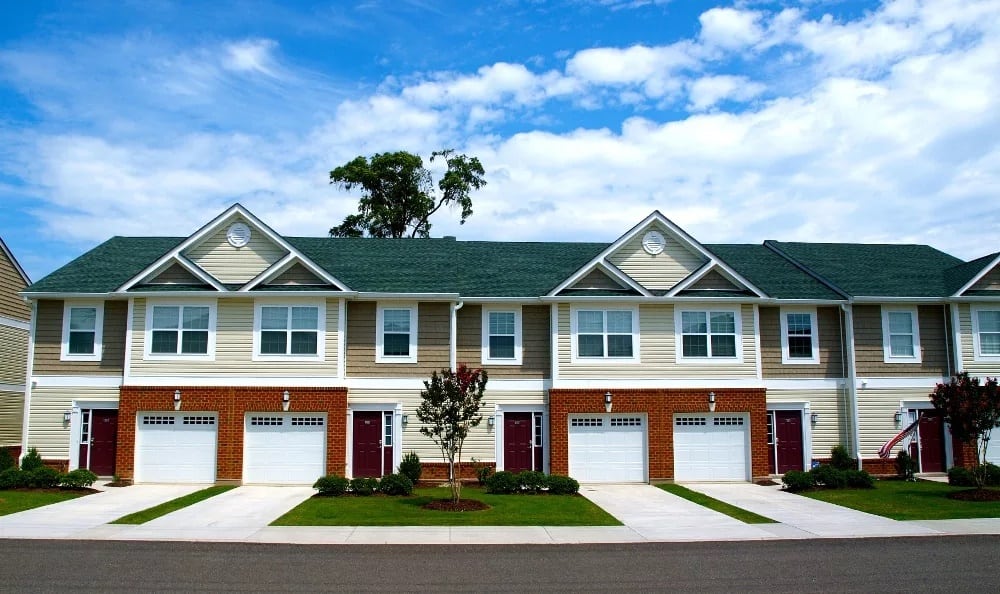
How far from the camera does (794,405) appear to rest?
27484mm

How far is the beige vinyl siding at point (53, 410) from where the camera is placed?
25.4 m

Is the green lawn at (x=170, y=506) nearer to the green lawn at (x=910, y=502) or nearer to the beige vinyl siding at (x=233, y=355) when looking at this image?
the beige vinyl siding at (x=233, y=355)

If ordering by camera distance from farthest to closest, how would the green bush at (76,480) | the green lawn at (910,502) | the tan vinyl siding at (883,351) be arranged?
the tan vinyl siding at (883,351)
the green bush at (76,480)
the green lawn at (910,502)

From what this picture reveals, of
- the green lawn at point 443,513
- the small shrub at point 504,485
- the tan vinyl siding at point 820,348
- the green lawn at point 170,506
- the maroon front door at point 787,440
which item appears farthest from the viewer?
the tan vinyl siding at point 820,348

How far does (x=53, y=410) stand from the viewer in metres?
25.5

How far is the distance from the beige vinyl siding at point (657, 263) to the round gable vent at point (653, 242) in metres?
0.10

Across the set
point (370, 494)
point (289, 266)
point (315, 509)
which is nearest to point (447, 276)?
point (289, 266)

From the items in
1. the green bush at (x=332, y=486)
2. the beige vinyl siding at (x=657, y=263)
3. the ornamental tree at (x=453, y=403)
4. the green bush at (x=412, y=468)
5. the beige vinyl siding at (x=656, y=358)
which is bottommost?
the green bush at (x=332, y=486)

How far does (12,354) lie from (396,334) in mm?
15304

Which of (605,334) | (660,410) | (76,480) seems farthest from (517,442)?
(76,480)

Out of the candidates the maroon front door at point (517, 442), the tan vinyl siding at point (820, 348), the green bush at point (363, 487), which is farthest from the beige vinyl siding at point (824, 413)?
the green bush at point (363, 487)

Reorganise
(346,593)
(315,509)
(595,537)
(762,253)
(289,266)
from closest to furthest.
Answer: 1. (346,593)
2. (595,537)
3. (315,509)
4. (289,266)
5. (762,253)

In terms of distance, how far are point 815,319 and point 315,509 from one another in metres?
17.4

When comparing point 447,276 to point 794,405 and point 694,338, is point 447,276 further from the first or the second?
point 794,405
